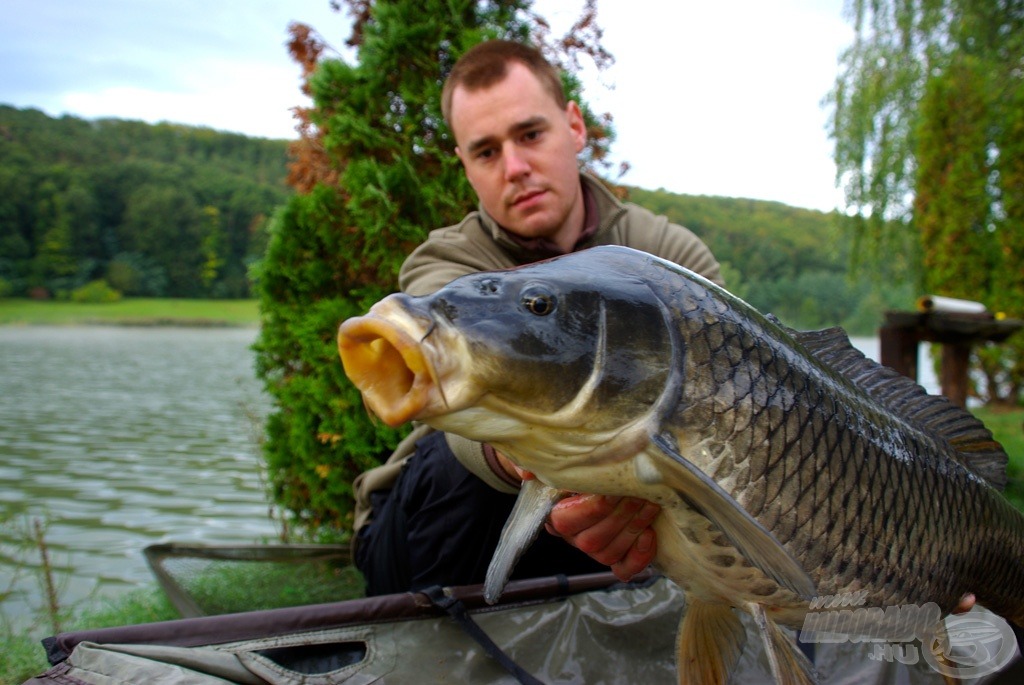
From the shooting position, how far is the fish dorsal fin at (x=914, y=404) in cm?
129

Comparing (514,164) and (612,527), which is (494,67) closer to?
(514,164)

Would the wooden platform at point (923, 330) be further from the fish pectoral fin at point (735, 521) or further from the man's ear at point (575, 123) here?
the fish pectoral fin at point (735, 521)

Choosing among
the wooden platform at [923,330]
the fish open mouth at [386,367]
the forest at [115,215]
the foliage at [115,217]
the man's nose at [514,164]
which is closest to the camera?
the fish open mouth at [386,367]

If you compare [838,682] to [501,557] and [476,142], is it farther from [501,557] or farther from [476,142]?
[476,142]

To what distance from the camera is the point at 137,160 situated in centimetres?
4962

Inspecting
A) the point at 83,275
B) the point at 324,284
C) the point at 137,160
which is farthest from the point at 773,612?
the point at 137,160

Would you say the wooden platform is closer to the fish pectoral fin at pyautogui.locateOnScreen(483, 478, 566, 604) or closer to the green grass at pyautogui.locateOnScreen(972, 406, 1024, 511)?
the green grass at pyautogui.locateOnScreen(972, 406, 1024, 511)

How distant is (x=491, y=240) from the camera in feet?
7.28

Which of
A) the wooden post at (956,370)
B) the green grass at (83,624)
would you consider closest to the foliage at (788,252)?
the wooden post at (956,370)

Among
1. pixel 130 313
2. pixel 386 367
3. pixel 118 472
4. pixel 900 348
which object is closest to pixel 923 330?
pixel 900 348

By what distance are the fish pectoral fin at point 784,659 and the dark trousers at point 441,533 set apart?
0.83 meters

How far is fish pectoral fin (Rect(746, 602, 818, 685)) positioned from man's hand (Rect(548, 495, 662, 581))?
0.19m

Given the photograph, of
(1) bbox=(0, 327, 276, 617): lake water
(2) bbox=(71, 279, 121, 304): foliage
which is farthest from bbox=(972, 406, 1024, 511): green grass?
(2) bbox=(71, 279, 121, 304): foliage

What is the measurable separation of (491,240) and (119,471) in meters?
4.57
